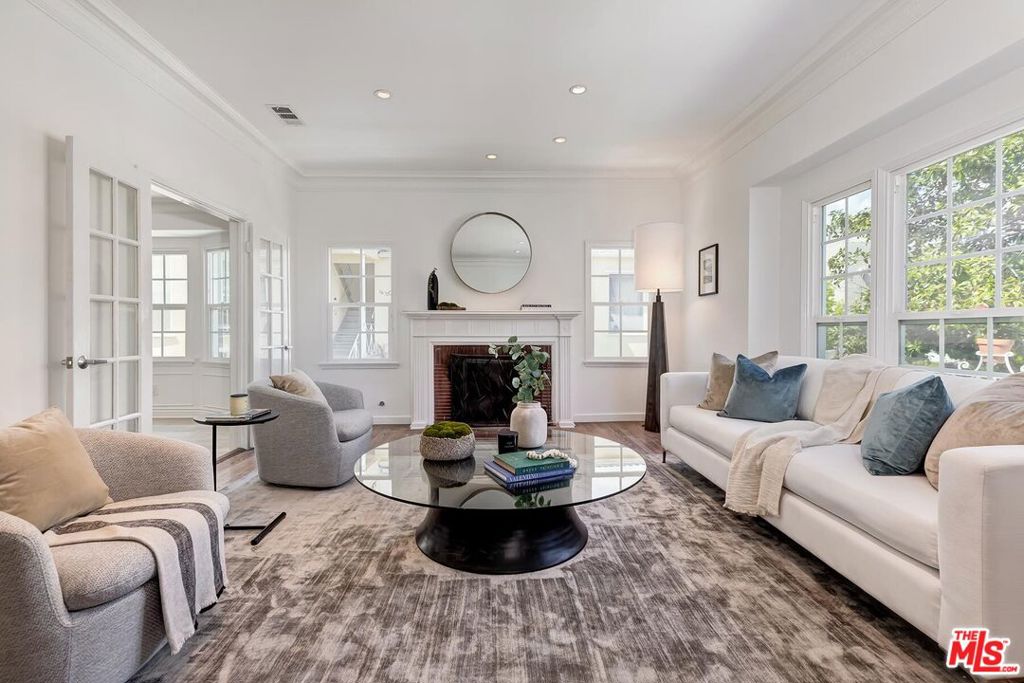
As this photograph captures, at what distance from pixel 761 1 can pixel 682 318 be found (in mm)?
3440

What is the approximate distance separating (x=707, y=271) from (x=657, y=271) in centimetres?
54

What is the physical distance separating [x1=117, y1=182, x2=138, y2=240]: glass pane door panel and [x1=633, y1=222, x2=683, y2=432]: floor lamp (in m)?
3.98

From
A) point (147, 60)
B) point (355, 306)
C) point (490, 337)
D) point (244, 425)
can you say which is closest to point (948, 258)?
point (490, 337)

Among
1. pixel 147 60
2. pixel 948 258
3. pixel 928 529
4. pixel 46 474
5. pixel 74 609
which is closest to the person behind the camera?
pixel 74 609

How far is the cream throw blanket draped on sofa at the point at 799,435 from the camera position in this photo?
95.1 inches

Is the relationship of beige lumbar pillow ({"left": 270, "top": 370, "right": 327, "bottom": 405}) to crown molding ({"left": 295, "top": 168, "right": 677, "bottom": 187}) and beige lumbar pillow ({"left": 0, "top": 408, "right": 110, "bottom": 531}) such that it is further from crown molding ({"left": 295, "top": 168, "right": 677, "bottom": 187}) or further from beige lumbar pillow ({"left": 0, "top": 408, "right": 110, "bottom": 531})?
crown molding ({"left": 295, "top": 168, "right": 677, "bottom": 187})

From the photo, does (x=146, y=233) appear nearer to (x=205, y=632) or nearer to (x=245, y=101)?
(x=245, y=101)

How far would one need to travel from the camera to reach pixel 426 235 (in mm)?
5496

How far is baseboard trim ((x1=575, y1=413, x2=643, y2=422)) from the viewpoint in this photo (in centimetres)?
557

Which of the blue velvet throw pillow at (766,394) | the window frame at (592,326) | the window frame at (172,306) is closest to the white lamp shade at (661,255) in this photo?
the window frame at (592,326)

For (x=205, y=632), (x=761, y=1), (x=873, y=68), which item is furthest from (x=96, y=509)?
(x=873, y=68)

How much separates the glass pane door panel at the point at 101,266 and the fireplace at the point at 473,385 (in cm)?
300

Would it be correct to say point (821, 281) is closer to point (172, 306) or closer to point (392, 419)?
point (392, 419)

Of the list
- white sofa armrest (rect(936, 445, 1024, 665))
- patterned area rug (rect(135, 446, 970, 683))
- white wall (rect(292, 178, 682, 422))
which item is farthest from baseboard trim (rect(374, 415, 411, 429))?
white sofa armrest (rect(936, 445, 1024, 665))
